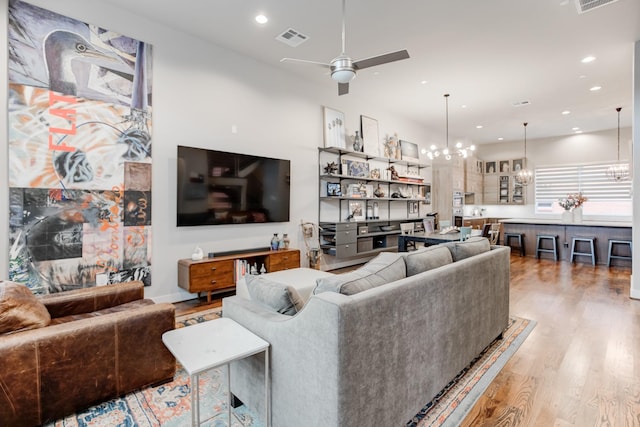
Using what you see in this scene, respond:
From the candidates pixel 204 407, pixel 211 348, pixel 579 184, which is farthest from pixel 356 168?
pixel 579 184

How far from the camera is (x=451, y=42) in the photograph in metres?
4.19

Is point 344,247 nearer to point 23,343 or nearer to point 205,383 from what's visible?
point 205,383

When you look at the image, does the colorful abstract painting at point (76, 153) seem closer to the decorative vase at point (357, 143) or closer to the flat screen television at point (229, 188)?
the flat screen television at point (229, 188)

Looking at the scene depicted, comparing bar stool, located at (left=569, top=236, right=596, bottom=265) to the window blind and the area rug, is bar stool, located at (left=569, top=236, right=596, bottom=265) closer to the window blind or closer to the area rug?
the window blind

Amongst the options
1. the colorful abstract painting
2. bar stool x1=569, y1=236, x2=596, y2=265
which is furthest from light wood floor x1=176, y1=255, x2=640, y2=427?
bar stool x1=569, y1=236, x2=596, y2=265

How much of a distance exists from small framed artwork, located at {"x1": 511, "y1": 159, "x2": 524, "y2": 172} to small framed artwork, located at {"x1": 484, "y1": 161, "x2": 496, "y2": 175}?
1.90 feet

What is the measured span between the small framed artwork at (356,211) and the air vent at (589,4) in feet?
13.9

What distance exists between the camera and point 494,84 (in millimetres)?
5613

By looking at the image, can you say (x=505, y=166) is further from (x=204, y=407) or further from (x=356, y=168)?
(x=204, y=407)

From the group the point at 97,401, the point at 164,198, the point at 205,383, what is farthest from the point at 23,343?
the point at 164,198

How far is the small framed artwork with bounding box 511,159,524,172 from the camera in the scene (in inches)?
389

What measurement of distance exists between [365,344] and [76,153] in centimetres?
355

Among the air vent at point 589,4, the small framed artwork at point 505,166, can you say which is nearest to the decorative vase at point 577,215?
the small framed artwork at point 505,166

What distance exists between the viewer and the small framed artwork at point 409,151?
25.2 ft
